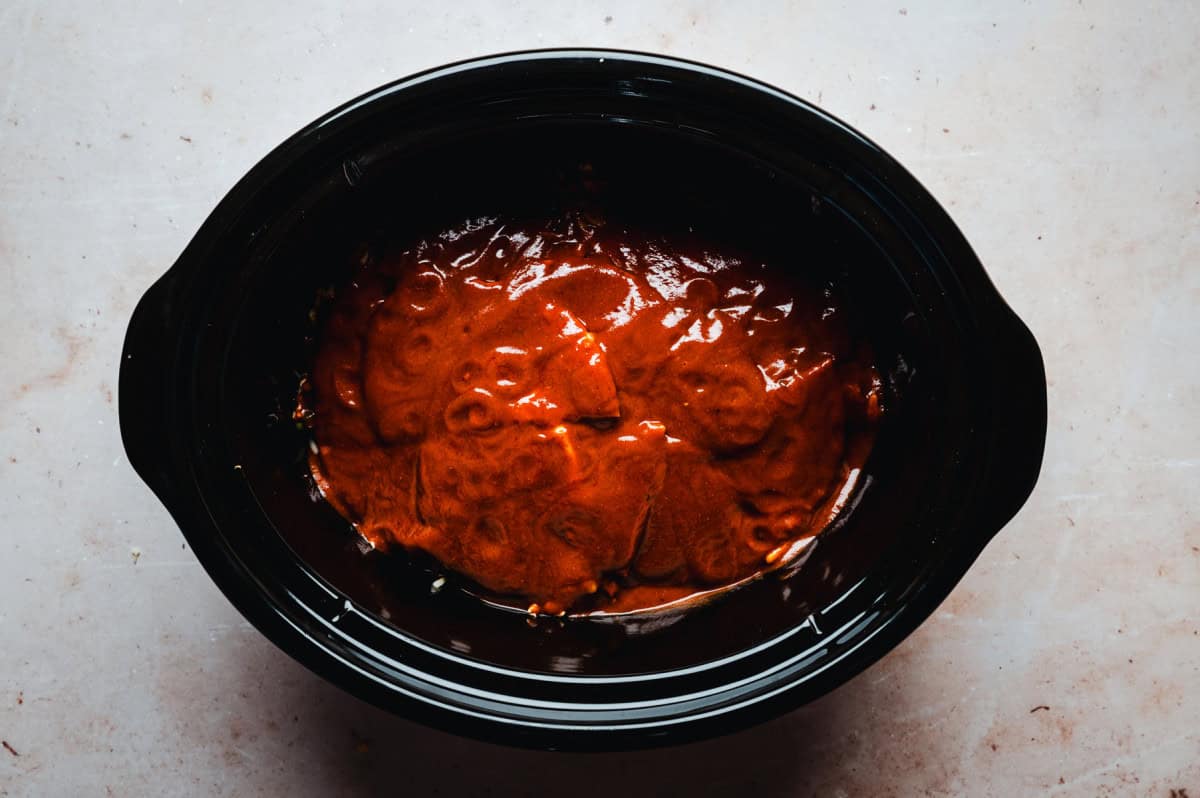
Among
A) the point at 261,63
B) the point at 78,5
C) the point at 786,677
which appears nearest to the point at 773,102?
the point at 786,677

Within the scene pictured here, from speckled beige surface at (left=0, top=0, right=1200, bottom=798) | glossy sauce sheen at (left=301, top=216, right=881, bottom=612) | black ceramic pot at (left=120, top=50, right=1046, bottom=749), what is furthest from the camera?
speckled beige surface at (left=0, top=0, right=1200, bottom=798)

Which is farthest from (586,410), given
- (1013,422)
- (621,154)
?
(1013,422)

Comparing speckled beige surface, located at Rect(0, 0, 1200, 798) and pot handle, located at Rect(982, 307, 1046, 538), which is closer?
pot handle, located at Rect(982, 307, 1046, 538)

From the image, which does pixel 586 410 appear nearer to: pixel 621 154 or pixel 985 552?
pixel 621 154

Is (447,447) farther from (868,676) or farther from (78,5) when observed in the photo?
(78,5)

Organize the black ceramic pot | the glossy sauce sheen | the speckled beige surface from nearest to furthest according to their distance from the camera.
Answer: the black ceramic pot → the glossy sauce sheen → the speckled beige surface

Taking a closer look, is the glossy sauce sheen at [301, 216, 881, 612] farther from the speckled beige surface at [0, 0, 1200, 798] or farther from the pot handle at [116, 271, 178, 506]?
the speckled beige surface at [0, 0, 1200, 798]

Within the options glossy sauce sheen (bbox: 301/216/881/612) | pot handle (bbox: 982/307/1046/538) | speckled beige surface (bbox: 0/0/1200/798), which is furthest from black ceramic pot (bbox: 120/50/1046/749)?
speckled beige surface (bbox: 0/0/1200/798)

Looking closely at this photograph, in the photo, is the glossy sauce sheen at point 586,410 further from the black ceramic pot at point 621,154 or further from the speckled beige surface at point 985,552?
the speckled beige surface at point 985,552
